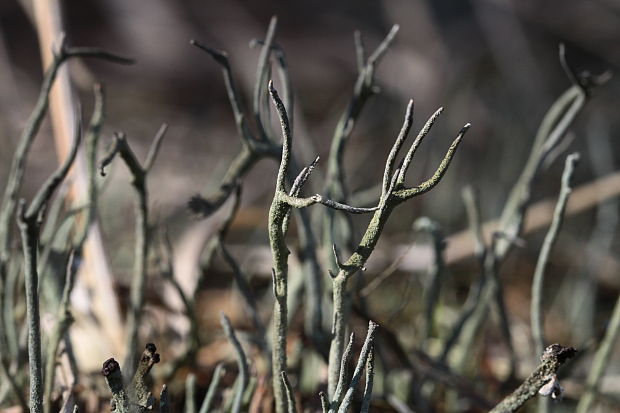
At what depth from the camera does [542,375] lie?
0.33 meters

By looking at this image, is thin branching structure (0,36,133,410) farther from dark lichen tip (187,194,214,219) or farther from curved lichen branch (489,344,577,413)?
curved lichen branch (489,344,577,413)

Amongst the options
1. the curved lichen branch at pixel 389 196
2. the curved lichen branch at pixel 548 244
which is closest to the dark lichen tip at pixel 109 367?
the curved lichen branch at pixel 389 196

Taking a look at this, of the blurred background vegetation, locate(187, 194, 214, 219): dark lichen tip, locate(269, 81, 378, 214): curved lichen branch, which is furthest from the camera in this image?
the blurred background vegetation

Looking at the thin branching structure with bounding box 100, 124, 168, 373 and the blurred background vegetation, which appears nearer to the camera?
the thin branching structure with bounding box 100, 124, 168, 373

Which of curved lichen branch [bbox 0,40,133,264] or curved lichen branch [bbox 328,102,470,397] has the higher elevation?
curved lichen branch [bbox 0,40,133,264]

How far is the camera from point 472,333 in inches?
21.7

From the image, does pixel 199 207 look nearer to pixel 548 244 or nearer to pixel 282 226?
pixel 282 226

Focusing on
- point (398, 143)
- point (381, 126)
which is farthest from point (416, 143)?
point (381, 126)

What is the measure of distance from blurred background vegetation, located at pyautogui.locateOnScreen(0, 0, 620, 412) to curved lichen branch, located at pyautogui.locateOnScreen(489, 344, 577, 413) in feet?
0.45

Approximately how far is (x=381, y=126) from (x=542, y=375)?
1296 millimetres

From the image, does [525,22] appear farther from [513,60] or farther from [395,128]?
[395,128]

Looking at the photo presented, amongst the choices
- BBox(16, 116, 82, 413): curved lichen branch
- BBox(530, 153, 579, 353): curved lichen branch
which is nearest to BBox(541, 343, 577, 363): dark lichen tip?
BBox(530, 153, 579, 353): curved lichen branch

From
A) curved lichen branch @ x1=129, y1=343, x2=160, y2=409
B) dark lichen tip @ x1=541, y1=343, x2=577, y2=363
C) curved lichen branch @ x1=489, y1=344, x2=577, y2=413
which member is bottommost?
curved lichen branch @ x1=489, y1=344, x2=577, y2=413

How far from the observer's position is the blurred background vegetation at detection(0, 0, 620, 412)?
756mm
